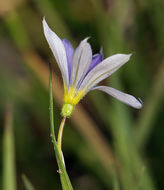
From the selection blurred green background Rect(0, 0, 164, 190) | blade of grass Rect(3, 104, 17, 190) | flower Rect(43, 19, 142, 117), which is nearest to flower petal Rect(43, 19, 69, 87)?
flower Rect(43, 19, 142, 117)

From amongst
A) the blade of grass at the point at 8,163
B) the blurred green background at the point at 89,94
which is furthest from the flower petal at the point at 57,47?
the blurred green background at the point at 89,94

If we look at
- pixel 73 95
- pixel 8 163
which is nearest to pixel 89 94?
pixel 8 163

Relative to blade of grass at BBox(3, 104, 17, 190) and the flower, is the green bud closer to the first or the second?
the flower

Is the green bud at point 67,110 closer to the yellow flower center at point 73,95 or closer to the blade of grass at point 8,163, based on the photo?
the yellow flower center at point 73,95

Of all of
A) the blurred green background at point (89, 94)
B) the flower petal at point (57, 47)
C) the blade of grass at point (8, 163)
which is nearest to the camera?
the flower petal at point (57, 47)

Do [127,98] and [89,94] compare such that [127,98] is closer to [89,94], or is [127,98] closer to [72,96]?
[72,96]

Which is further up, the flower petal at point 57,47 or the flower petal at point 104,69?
the flower petal at point 57,47

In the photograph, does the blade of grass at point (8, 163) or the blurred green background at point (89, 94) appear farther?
the blurred green background at point (89, 94)

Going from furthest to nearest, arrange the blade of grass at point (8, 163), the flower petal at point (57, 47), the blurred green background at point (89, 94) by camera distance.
→ 1. the blurred green background at point (89, 94)
2. the blade of grass at point (8, 163)
3. the flower petal at point (57, 47)

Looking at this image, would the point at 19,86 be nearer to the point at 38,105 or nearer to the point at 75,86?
the point at 38,105
